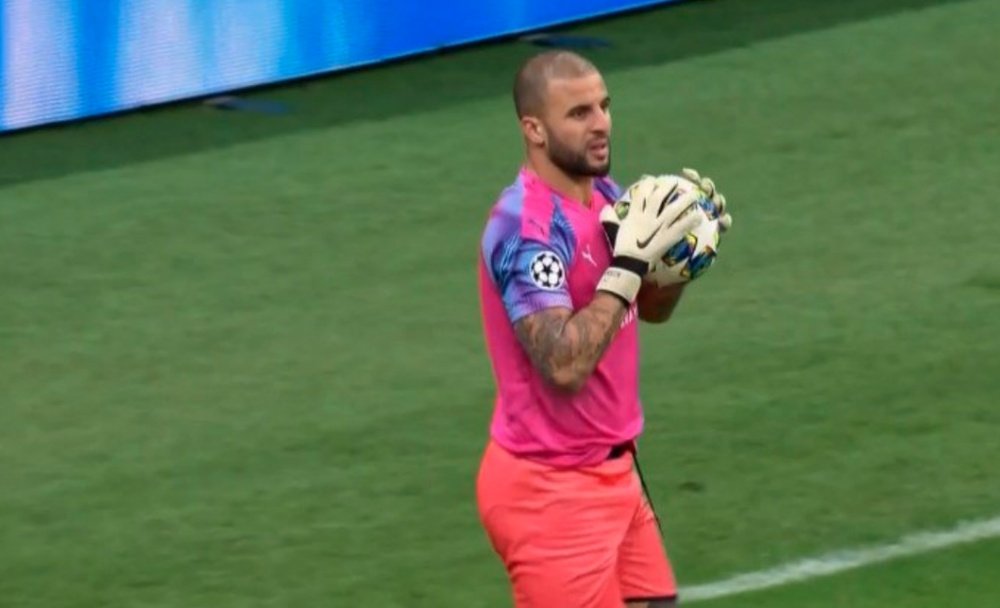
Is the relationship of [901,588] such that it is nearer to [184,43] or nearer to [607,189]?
[607,189]

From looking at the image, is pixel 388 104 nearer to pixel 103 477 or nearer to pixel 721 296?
pixel 721 296

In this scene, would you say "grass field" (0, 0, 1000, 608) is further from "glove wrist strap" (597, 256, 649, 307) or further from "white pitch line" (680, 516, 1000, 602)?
"glove wrist strap" (597, 256, 649, 307)

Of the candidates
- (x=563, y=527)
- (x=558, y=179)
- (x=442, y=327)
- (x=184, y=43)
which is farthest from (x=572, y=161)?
(x=184, y=43)

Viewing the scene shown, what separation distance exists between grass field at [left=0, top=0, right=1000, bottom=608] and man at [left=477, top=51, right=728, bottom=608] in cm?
162

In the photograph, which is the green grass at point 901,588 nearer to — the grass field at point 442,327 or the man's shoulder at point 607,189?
the grass field at point 442,327

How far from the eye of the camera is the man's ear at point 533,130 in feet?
18.0

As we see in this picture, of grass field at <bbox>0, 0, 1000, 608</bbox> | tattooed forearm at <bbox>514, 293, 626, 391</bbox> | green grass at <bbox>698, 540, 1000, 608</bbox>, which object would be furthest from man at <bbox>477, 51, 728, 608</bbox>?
grass field at <bbox>0, 0, 1000, 608</bbox>

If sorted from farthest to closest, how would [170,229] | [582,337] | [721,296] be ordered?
1. [170,229]
2. [721,296]
3. [582,337]

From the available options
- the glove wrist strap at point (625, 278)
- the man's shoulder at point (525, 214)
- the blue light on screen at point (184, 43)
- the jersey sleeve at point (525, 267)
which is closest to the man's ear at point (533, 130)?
the man's shoulder at point (525, 214)

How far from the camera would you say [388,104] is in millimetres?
12953

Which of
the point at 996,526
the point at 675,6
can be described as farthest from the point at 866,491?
the point at 675,6

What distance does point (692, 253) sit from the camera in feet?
18.0

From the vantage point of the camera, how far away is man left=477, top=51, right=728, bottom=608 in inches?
210

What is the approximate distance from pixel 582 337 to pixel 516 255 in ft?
0.87
